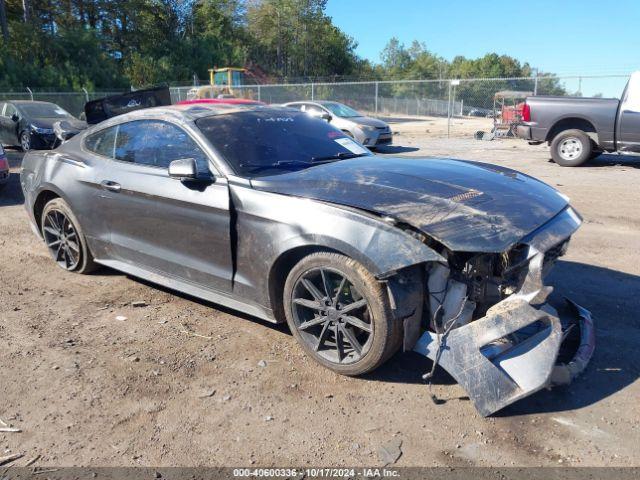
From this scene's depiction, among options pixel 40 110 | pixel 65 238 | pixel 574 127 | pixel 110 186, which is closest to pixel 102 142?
pixel 110 186

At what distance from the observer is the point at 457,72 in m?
97.9

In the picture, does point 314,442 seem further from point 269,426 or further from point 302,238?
point 302,238

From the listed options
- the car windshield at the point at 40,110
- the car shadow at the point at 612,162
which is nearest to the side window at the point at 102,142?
the car shadow at the point at 612,162

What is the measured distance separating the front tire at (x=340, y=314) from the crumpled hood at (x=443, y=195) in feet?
1.03

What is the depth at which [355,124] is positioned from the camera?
50.4 feet

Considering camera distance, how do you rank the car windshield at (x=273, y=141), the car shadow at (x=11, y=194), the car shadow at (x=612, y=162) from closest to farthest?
1. the car windshield at (x=273, y=141)
2. the car shadow at (x=11, y=194)
3. the car shadow at (x=612, y=162)

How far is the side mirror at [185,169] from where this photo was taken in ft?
→ 11.8

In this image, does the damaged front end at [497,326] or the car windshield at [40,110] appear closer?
the damaged front end at [497,326]

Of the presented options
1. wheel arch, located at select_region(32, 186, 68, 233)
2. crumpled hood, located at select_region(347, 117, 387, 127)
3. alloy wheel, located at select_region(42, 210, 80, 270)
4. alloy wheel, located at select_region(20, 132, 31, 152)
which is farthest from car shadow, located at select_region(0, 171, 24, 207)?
crumpled hood, located at select_region(347, 117, 387, 127)

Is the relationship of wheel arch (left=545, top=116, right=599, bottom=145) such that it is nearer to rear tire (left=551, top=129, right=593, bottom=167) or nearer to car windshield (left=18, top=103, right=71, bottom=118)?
rear tire (left=551, top=129, right=593, bottom=167)

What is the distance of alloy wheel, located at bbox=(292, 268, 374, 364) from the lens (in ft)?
10.4

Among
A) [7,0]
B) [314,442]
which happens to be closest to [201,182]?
[314,442]

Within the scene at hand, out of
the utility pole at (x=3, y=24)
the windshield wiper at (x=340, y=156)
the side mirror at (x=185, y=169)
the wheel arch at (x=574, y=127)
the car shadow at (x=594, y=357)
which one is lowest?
the car shadow at (x=594, y=357)

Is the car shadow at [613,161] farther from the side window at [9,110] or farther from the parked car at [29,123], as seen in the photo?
the side window at [9,110]
